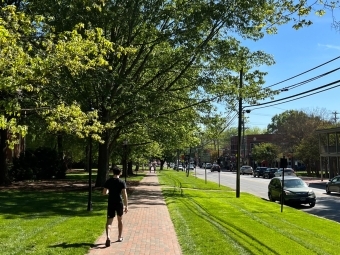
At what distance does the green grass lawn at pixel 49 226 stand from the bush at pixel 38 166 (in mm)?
16987

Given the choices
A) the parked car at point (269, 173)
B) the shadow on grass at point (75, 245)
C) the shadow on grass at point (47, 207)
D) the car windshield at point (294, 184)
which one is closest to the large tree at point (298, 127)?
the parked car at point (269, 173)

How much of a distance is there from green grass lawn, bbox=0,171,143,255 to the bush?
17.0 m

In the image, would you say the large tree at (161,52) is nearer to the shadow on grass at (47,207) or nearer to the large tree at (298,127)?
the shadow on grass at (47,207)

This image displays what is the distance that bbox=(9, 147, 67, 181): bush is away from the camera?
3347 cm

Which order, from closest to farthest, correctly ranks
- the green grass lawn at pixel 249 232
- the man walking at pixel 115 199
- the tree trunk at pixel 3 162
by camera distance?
the green grass lawn at pixel 249 232 → the man walking at pixel 115 199 → the tree trunk at pixel 3 162

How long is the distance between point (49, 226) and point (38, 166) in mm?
27100

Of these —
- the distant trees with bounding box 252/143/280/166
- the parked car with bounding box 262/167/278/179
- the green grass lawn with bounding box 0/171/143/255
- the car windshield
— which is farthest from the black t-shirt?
the distant trees with bounding box 252/143/280/166

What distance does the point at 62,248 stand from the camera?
330 inches

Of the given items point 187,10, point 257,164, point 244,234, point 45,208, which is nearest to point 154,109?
point 187,10

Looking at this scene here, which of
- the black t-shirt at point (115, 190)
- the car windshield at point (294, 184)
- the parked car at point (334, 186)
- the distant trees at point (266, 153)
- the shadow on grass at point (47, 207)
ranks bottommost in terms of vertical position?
the shadow on grass at point (47, 207)

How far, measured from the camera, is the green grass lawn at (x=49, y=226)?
8.48m

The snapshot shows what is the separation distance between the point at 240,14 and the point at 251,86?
5184 millimetres

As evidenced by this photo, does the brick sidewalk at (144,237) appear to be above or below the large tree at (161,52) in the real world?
below

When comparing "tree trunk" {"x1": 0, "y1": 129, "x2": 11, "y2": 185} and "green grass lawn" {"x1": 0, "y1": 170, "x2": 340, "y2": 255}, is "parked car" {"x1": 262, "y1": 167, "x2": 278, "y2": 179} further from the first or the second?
"green grass lawn" {"x1": 0, "y1": 170, "x2": 340, "y2": 255}
